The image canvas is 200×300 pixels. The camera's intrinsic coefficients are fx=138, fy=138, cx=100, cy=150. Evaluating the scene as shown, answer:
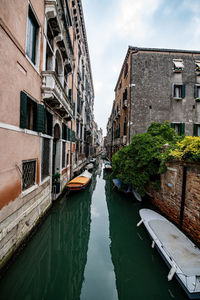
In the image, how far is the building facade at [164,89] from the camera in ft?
36.7

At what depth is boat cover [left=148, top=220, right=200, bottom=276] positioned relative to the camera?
3.18 m

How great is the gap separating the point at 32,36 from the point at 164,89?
1009 cm

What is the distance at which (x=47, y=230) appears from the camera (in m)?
5.45

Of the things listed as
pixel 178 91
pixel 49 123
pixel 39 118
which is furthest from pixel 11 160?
pixel 178 91

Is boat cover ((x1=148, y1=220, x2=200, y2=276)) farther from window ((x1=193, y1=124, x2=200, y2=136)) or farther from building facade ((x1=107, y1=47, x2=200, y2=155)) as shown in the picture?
window ((x1=193, y1=124, x2=200, y2=136))

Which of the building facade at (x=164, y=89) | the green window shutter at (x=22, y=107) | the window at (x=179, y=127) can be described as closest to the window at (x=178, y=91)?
the building facade at (x=164, y=89)

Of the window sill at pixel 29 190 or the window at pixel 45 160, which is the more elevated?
the window at pixel 45 160

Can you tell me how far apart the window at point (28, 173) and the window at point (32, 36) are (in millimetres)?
3582

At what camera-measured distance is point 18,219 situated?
3.82 m

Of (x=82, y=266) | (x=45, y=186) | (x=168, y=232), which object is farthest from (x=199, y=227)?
(x=45, y=186)

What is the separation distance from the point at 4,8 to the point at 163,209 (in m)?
8.73

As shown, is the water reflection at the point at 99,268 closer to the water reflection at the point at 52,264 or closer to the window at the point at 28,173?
the water reflection at the point at 52,264

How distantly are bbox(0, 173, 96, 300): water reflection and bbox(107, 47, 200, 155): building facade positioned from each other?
821cm

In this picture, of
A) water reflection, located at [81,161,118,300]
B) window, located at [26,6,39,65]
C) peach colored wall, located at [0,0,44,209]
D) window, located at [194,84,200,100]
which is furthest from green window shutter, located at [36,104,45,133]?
window, located at [194,84,200,100]
